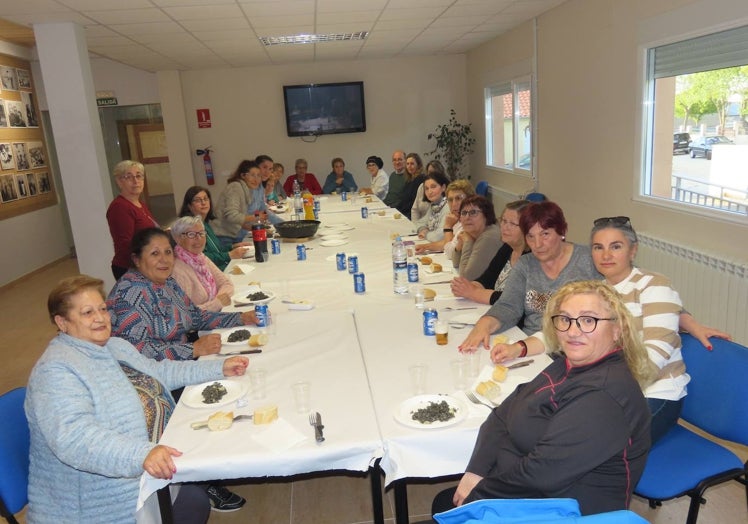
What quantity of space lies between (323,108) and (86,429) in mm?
8327

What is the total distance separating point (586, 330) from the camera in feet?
5.26

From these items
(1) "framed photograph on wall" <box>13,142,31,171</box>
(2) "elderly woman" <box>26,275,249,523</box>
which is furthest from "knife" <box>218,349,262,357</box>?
(1) "framed photograph on wall" <box>13,142,31,171</box>

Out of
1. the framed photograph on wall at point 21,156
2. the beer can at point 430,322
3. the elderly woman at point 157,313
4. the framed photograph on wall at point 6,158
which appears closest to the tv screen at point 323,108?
the framed photograph on wall at point 21,156

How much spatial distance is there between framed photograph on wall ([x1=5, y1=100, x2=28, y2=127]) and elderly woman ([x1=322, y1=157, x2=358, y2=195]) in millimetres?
4430

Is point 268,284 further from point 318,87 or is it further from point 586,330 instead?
point 318,87

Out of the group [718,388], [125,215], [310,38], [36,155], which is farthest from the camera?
[36,155]

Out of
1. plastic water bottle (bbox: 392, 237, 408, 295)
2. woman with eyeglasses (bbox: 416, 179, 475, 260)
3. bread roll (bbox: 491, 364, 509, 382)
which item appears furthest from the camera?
woman with eyeglasses (bbox: 416, 179, 475, 260)

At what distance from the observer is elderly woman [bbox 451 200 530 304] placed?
3.02 m

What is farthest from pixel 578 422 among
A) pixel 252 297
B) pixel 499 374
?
pixel 252 297

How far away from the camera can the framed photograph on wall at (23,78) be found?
26.5ft

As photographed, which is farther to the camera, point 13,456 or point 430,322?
point 430,322

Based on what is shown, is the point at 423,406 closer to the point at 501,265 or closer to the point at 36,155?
the point at 501,265

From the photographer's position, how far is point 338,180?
8875 millimetres

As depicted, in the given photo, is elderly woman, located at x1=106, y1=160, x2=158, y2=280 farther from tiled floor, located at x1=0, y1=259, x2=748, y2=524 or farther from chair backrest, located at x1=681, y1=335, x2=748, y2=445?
chair backrest, located at x1=681, y1=335, x2=748, y2=445
